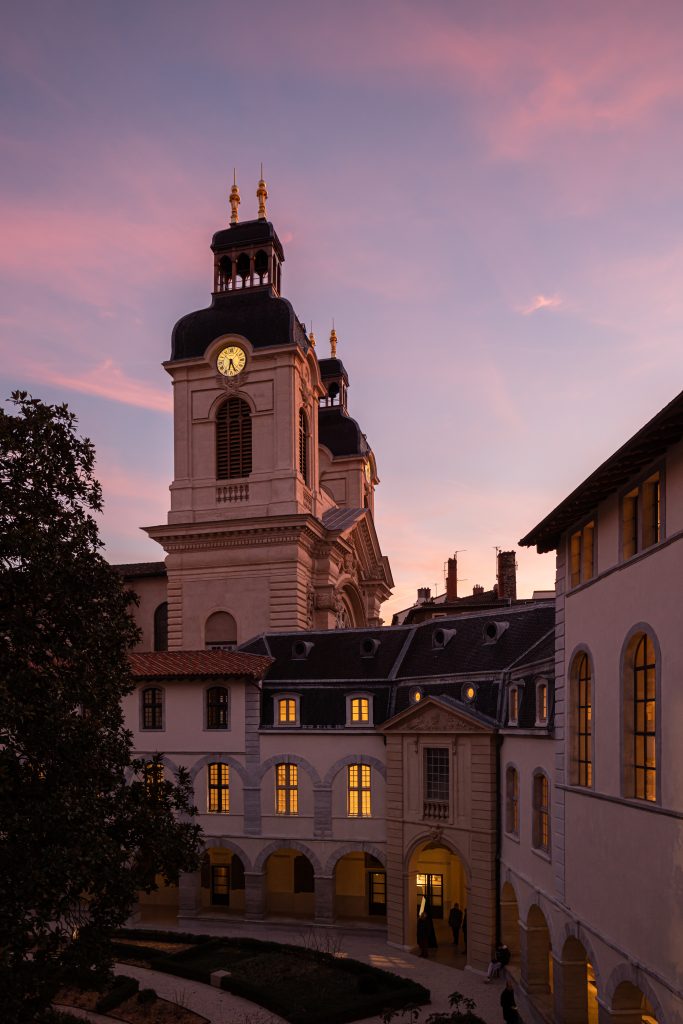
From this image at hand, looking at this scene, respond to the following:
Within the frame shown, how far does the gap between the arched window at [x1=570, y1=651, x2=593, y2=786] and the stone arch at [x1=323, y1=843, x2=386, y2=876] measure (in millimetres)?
18068

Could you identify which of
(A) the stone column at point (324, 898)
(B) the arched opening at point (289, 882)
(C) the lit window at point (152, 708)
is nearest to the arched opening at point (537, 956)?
(A) the stone column at point (324, 898)

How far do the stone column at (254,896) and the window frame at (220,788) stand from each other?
10.3ft

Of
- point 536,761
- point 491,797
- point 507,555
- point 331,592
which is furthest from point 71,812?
point 507,555

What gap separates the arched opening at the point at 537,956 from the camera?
29016 mm

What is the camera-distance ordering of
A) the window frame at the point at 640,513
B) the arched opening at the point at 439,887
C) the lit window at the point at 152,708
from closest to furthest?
the window frame at the point at 640,513 → the arched opening at the point at 439,887 → the lit window at the point at 152,708

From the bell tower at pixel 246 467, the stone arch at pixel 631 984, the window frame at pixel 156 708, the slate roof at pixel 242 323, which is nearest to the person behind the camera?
the stone arch at pixel 631 984

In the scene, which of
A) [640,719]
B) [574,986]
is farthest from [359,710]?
[640,719]

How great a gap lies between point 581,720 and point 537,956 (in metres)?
9.90

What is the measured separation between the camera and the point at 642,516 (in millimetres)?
19891

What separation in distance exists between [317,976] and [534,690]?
514 inches

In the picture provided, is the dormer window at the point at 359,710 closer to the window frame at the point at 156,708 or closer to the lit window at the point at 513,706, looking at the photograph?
the lit window at the point at 513,706

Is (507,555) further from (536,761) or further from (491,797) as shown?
(536,761)

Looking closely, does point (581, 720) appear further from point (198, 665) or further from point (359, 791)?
point (198, 665)

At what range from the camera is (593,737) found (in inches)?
899
